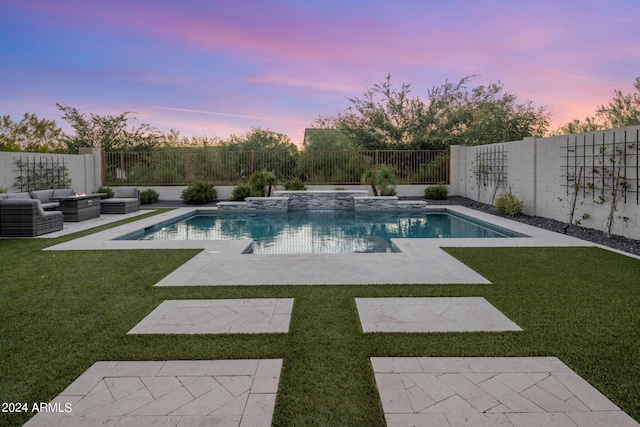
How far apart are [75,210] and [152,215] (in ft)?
6.82

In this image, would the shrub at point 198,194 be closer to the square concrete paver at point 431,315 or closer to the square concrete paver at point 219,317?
the square concrete paver at point 219,317

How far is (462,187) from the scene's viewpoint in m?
16.3

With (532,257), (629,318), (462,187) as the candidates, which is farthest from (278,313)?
(462,187)

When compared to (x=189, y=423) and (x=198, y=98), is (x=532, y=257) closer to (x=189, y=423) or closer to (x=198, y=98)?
(x=189, y=423)

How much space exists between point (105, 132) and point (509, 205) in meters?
20.2

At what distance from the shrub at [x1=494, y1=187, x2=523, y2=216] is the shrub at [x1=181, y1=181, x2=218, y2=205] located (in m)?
10.2

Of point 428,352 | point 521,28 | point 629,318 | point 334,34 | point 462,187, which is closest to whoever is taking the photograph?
point 428,352

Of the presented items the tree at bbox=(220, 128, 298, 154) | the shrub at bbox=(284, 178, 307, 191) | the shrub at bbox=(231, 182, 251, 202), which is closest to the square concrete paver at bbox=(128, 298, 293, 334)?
the shrub at bbox=(231, 182, 251, 202)

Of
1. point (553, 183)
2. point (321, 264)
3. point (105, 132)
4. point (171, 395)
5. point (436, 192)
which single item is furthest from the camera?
point (105, 132)

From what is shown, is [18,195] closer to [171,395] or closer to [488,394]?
[171,395]

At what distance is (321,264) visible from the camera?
5.41 meters

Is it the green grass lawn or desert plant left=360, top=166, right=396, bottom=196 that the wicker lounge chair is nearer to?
the green grass lawn

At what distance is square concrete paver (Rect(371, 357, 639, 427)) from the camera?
202cm

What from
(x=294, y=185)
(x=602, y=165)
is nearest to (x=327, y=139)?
(x=294, y=185)
